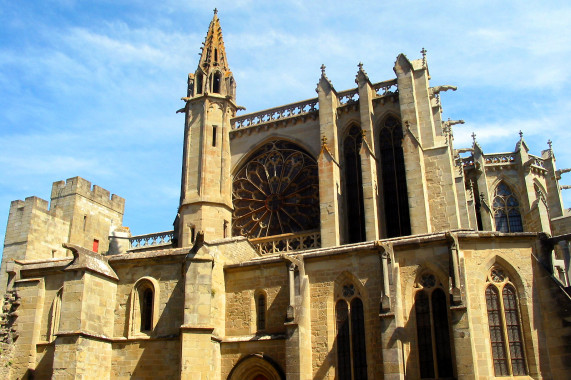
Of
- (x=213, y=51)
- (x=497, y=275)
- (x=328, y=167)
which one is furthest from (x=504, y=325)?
(x=213, y=51)

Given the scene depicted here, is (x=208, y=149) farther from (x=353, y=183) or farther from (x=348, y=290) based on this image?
(x=348, y=290)

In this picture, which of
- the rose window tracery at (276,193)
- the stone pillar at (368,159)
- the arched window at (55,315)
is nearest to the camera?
the arched window at (55,315)

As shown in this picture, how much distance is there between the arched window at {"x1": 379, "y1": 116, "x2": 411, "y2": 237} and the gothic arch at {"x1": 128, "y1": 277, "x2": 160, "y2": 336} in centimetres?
899

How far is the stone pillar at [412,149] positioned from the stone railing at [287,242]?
12.5ft

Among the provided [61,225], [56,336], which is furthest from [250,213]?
[61,225]

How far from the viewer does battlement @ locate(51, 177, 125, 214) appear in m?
32.8

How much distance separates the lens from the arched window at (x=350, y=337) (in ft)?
55.5

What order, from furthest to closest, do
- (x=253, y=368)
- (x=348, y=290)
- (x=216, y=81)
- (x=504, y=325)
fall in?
(x=216, y=81)
(x=253, y=368)
(x=348, y=290)
(x=504, y=325)

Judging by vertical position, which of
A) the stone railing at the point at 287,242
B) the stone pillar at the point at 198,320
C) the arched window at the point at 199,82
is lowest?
the stone pillar at the point at 198,320

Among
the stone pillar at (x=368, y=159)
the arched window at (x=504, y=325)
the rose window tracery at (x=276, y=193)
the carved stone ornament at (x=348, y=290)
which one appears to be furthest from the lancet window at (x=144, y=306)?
the arched window at (x=504, y=325)

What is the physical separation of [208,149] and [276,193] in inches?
137

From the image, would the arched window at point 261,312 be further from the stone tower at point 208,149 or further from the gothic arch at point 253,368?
the stone tower at point 208,149

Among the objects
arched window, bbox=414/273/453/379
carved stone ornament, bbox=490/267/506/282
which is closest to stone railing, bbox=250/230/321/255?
arched window, bbox=414/273/453/379

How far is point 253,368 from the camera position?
1803 centimetres
